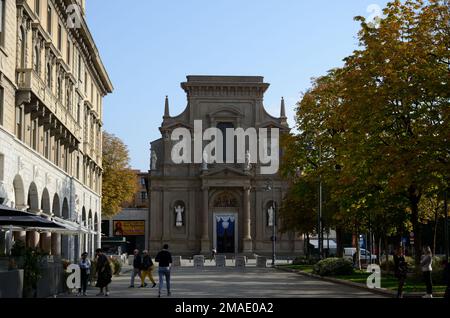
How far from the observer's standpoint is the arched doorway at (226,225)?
88562mm

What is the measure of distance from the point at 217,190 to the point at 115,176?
1181 centimetres

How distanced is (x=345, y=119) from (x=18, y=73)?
46.9ft

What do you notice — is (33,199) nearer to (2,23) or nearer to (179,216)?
(2,23)

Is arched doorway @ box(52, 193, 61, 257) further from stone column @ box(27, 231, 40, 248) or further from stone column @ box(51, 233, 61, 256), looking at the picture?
stone column @ box(27, 231, 40, 248)

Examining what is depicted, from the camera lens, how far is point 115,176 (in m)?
84.8

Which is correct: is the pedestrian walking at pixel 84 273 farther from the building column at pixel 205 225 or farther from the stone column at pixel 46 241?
the building column at pixel 205 225

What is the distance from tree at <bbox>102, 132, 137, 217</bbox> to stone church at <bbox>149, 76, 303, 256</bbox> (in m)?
4.60

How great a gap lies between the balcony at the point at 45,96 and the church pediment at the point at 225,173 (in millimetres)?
35026

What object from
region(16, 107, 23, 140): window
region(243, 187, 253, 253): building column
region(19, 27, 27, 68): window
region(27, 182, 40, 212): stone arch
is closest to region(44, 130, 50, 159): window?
→ region(27, 182, 40, 212): stone arch

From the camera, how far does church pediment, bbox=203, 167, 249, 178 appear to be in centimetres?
8712

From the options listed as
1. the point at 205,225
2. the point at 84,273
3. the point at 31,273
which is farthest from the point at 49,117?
the point at 205,225

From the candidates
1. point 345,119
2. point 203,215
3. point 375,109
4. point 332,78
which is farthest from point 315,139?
point 203,215

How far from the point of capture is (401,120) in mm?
33031
